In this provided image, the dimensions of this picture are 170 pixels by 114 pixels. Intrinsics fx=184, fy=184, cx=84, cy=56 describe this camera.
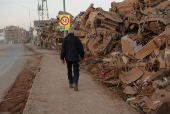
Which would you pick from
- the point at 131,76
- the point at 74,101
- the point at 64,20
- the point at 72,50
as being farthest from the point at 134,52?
the point at 64,20

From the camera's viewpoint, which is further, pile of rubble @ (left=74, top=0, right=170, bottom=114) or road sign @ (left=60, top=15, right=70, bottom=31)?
road sign @ (left=60, top=15, right=70, bottom=31)

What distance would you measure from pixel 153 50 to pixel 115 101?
Answer: 344cm

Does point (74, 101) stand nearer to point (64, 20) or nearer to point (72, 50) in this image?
point (72, 50)

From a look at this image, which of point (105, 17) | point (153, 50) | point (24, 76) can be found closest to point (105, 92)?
point (153, 50)

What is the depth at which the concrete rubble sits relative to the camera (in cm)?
471

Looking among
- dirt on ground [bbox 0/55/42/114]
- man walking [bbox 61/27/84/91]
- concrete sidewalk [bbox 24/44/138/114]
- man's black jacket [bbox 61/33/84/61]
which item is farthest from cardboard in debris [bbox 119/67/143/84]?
dirt on ground [bbox 0/55/42/114]

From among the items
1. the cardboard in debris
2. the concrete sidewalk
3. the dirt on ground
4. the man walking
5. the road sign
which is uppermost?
the road sign

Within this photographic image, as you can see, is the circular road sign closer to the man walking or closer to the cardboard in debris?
the man walking

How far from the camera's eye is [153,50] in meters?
7.04

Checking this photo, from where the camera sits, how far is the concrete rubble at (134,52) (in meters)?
4.71

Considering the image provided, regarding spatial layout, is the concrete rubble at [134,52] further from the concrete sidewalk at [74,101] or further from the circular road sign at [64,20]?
the circular road sign at [64,20]

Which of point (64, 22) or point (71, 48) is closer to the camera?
point (71, 48)

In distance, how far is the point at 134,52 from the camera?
25.1 feet

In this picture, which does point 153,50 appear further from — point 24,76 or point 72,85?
point 24,76
